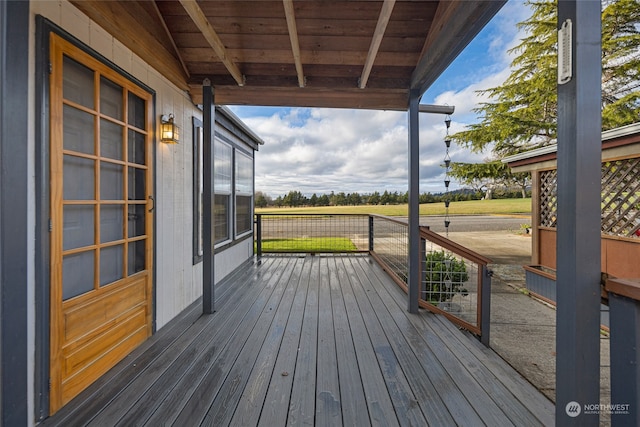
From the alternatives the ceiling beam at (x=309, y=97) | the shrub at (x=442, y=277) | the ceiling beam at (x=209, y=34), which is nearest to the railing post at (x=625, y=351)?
the shrub at (x=442, y=277)

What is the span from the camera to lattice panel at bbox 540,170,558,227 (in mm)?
4828

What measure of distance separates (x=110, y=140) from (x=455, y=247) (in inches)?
121

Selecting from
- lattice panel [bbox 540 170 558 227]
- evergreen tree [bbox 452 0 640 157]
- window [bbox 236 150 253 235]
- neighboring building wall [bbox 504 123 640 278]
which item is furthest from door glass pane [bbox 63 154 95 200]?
evergreen tree [bbox 452 0 640 157]

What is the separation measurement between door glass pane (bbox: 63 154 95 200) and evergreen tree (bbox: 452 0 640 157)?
1092 centimetres

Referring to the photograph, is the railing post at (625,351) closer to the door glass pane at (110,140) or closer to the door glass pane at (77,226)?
the door glass pane at (77,226)

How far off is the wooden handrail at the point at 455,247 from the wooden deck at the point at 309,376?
2.28 ft

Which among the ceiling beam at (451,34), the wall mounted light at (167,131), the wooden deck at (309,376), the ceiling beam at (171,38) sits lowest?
the wooden deck at (309,376)

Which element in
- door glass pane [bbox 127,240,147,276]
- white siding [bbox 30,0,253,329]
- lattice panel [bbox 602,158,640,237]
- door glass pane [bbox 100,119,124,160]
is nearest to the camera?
door glass pane [bbox 100,119,124,160]

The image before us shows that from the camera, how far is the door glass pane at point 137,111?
218cm

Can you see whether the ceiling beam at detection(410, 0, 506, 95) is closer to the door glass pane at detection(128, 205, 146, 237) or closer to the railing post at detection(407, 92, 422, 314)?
the railing post at detection(407, 92, 422, 314)

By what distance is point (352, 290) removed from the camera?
143 inches

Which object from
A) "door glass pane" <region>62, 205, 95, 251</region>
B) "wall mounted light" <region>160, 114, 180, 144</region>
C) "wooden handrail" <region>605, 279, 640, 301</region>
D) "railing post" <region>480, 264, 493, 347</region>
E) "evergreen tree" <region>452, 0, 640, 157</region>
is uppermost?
"evergreen tree" <region>452, 0, 640, 157</region>

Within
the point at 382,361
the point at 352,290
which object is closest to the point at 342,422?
the point at 382,361

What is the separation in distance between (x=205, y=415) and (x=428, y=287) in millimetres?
2562
